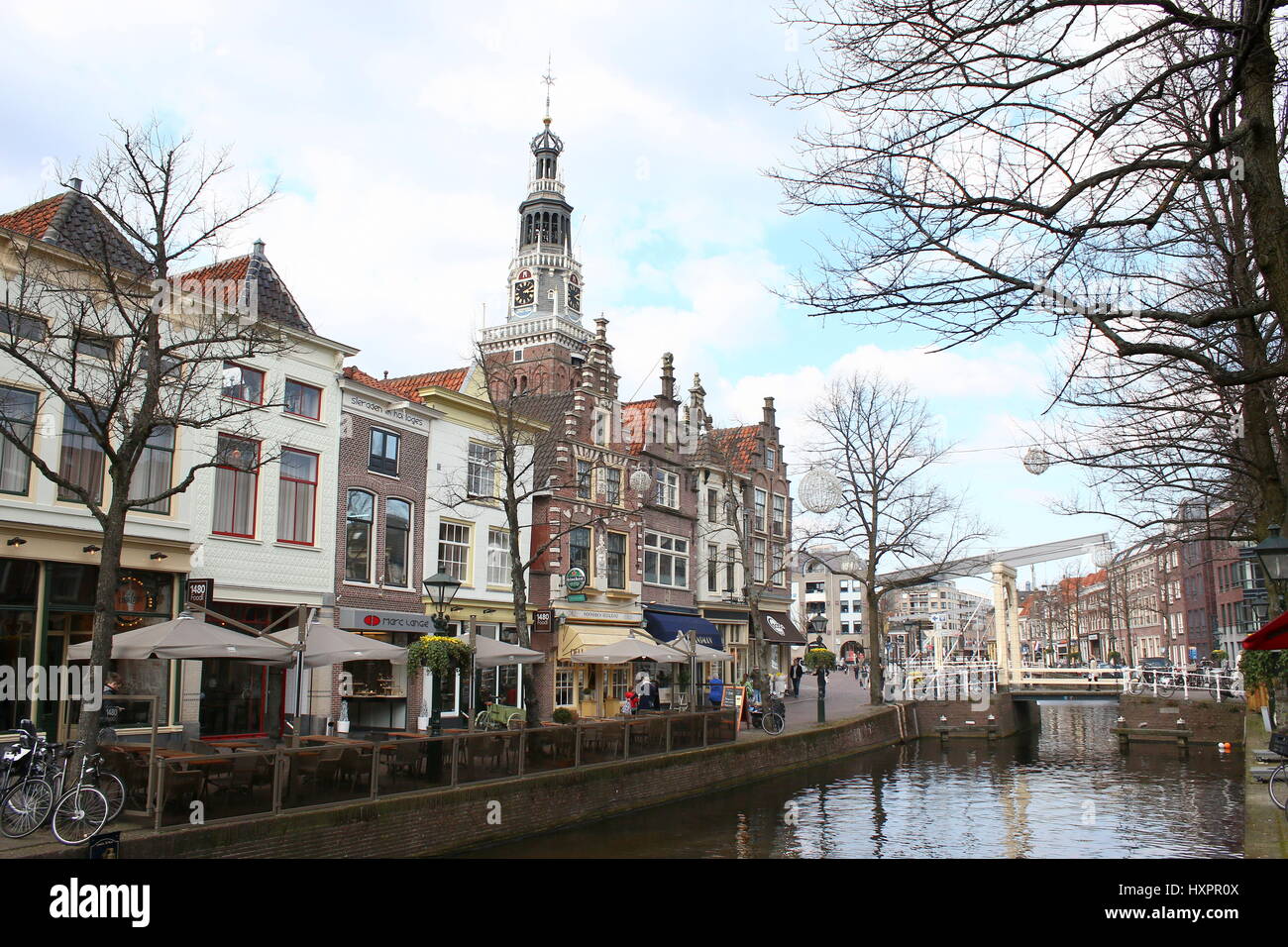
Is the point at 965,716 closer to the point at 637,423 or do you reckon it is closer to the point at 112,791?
the point at 637,423

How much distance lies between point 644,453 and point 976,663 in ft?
65.2

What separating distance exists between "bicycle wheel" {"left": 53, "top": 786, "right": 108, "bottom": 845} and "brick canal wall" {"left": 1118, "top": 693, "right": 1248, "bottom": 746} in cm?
3535

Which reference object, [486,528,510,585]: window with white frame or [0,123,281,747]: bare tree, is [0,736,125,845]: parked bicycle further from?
[486,528,510,585]: window with white frame

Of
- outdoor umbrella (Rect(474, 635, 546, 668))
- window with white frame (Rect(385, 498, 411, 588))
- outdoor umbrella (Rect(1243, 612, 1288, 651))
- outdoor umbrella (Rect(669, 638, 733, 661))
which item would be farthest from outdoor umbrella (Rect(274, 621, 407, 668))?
outdoor umbrella (Rect(1243, 612, 1288, 651))

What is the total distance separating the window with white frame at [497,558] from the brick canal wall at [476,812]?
358 inches

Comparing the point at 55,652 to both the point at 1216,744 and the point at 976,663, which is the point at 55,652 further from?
the point at 976,663

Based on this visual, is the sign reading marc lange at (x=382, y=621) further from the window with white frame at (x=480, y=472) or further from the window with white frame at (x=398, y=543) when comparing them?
the window with white frame at (x=480, y=472)

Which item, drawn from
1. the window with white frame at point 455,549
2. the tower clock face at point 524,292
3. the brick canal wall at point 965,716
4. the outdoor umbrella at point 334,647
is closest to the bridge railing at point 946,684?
the brick canal wall at point 965,716

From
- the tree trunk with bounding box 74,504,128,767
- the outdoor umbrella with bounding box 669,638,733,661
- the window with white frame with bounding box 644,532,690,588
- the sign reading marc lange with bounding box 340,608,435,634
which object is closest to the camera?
the tree trunk with bounding box 74,504,128,767

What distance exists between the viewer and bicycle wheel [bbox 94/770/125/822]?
1278cm

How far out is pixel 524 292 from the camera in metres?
104

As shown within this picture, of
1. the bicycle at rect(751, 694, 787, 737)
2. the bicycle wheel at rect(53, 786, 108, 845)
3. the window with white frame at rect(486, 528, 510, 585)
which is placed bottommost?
the bicycle at rect(751, 694, 787, 737)
